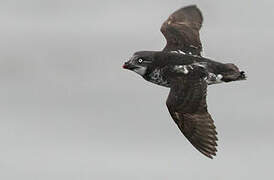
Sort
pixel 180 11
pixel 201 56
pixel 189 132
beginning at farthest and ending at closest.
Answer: pixel 180 11 < pixel 201 56 < pixel 189 132

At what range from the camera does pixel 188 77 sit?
392 inches

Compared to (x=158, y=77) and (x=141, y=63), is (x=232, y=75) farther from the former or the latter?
(x=141, y=63)


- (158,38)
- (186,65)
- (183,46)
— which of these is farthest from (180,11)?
(158,38)

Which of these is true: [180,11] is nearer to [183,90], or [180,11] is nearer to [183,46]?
[183,46]

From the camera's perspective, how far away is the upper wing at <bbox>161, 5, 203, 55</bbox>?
35.4ft

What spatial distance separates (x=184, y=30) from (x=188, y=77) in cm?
120

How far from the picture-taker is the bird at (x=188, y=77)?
9609 mm

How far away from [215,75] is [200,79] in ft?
0.54

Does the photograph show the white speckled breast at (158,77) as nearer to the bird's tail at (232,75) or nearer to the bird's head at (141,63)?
the bird's head at (141,63)

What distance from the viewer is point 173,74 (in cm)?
1003

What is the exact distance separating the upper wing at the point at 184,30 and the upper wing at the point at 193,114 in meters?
0.95

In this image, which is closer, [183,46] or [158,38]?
[183,46]

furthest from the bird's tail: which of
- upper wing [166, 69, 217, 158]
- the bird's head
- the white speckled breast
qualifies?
the bird's head

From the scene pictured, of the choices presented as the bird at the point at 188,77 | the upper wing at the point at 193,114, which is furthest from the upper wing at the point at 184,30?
the upper wing at the point at 193,114
